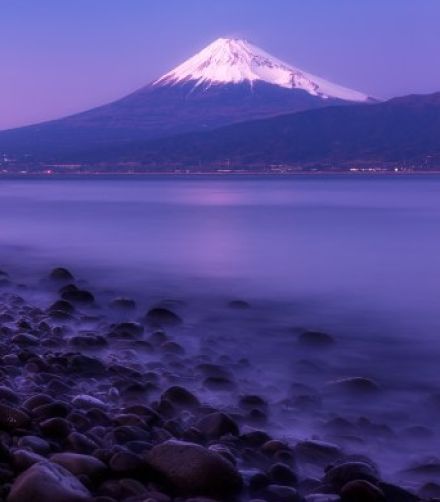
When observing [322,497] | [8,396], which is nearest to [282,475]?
[322,497]

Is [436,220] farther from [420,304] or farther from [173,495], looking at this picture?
[173,495]

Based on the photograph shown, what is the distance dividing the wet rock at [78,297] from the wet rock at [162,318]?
1524 mm

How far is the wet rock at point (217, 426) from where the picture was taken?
5062 millimetres

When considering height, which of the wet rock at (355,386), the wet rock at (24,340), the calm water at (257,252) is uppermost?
the wet rock at (24,340)

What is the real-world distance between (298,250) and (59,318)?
1272 cm

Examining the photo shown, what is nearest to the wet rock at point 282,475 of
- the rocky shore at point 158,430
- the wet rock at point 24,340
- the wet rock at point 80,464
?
the rocky shore at point 158,430

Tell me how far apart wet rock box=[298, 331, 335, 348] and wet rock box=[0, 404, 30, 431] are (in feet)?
14.1

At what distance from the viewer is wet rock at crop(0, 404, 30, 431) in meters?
A: 4.70

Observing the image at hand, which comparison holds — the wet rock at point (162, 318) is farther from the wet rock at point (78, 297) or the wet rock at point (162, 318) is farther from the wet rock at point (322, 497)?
the wet rock at point (322, 497)

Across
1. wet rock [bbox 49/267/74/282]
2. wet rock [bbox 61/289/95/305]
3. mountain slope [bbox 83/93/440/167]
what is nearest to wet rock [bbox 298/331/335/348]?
wet rock [bbox 61/289/95/305]

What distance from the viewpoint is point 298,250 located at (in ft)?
70.1

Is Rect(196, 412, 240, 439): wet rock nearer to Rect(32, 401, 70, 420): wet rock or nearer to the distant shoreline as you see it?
Rect(32, 401, 70, 420): wet rock

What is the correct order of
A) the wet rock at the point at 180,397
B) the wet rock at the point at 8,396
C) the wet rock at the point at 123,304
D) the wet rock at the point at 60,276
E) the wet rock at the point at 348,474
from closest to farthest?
the wet rock at the point at 348,474, the wet rock at the point at 8,396, the wet rock at the point at 180,397, the wet rock at the point at 123,304, the wet rock at the point at 60,276

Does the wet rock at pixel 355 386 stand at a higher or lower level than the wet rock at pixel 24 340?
lower
